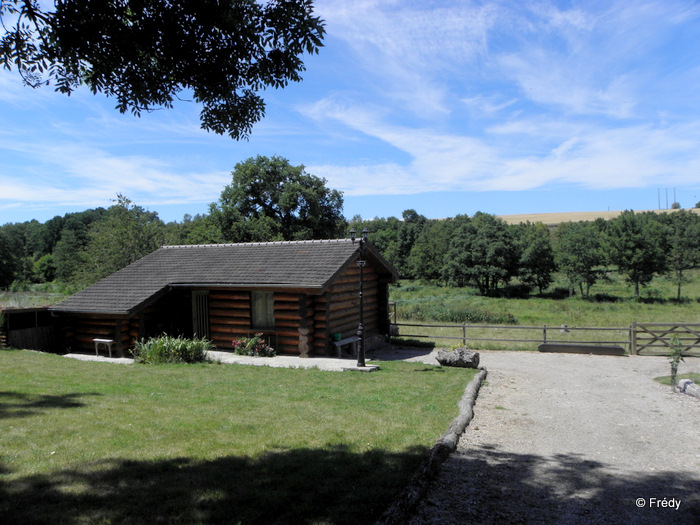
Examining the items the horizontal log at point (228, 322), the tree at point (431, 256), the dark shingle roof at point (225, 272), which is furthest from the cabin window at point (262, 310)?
the tree at point (431, 256)

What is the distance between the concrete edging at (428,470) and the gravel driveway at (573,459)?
103 millimetres

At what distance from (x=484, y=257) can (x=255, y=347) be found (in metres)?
43.5

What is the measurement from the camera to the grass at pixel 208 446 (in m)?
4.17

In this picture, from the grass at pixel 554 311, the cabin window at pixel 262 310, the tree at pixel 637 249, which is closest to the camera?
the cabin window at pixel 262 310

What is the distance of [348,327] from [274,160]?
27.7m

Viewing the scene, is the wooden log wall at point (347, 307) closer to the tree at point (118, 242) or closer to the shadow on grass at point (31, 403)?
the shadow on grass at point (31, 403)

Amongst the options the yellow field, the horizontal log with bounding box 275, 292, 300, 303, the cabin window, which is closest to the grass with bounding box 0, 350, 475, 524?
the horizontal log with bounding box 275, 292, 300, 303

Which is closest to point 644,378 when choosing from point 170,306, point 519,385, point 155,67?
point 519,385

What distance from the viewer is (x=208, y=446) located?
5.84m

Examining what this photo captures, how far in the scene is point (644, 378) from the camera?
12.7m

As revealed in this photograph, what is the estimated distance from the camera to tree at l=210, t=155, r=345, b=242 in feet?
129

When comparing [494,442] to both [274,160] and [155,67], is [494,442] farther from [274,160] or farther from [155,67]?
[274,160]

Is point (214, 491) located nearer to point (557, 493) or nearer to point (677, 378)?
point (557, 493)

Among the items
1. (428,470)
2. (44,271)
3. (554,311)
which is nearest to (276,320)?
(428,470)
